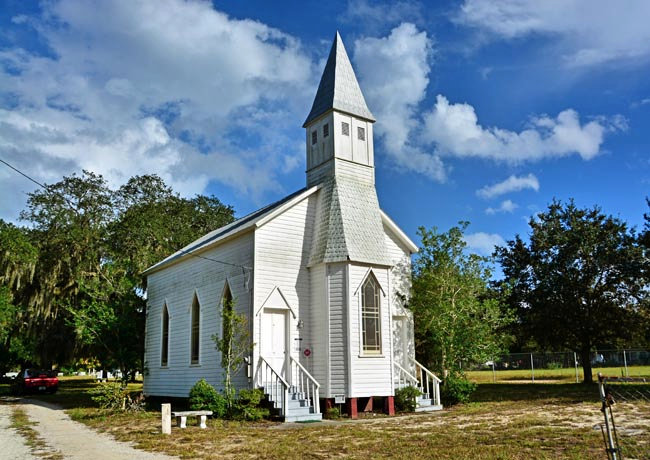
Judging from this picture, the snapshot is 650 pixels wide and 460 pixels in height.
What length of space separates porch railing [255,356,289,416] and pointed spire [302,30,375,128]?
31.5ft

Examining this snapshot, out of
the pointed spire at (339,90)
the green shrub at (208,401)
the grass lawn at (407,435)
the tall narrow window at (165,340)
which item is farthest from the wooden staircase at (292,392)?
the pointed spire at (339,90)

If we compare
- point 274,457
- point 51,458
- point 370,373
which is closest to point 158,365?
point 370,373

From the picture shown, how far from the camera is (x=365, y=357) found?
736 inches

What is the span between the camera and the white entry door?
62.6ft

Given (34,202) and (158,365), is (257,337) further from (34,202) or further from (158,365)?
(34,202)

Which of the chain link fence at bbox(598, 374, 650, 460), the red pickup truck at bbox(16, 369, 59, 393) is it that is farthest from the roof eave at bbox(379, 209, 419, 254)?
the red pickup truck at bbox(16, 369, 59, 393)

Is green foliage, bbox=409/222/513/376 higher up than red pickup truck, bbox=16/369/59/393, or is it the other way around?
green foliage, bbox=409/222/513/376

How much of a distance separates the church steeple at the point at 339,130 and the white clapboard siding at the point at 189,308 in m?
4.21

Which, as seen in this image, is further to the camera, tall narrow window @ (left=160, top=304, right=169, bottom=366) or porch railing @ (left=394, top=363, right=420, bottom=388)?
tall narrow window @ (left=160, top=304, right=169, bottom=366)

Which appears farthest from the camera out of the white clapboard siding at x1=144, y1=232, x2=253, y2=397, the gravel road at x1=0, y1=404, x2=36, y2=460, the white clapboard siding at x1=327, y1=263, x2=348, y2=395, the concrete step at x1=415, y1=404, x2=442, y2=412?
the white clapboard siding at x1=144, y1=232, x2=253, y2=397

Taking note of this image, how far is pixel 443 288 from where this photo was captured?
22672 millimetres

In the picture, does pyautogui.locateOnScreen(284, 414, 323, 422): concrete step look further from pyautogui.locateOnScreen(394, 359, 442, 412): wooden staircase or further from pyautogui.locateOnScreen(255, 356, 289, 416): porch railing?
pyautogui.locateOnScreen(394, 359, 442, 412): wooden staircase

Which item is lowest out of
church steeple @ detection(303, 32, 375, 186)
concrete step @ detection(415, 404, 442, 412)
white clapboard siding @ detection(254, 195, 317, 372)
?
concrete step @ detection(415, 404, 442, 412)

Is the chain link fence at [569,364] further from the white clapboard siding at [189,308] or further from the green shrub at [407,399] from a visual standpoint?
the white clapboard siding at [189,308]
